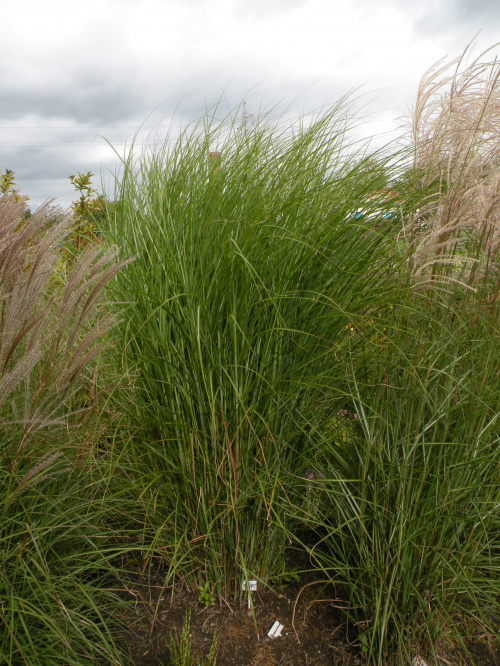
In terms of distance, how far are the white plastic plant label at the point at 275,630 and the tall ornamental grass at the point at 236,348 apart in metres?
0.18

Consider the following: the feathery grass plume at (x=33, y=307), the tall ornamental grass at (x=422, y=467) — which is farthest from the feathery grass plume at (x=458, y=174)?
the feathery grass plume at (x=33, y=307)

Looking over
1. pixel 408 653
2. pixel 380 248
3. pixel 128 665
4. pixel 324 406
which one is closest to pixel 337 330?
pixel 324 406

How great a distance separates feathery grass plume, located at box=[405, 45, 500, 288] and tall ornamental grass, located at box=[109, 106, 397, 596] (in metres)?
0.24

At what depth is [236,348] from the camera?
6.06 ft

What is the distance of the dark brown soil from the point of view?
183 cm

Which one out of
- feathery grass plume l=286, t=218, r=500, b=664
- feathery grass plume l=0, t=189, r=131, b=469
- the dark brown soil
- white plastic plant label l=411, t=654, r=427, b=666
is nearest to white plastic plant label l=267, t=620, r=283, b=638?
the dark brown soil

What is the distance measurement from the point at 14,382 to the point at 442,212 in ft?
5.49

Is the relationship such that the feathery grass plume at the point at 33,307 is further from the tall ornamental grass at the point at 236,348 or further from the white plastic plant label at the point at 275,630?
the white plastic plant label at the point at 275,630

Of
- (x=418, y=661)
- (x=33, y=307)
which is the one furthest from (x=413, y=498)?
(x=33, y=307)

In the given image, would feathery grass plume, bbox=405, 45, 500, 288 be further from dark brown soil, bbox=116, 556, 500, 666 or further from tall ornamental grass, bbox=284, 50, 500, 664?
dark brown soil, bbox=116, 556, 500, 666

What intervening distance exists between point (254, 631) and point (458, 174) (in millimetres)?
1958

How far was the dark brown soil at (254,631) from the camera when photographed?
1.83 m

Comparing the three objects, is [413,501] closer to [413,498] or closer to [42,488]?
[413,498]

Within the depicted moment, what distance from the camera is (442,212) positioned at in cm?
205
